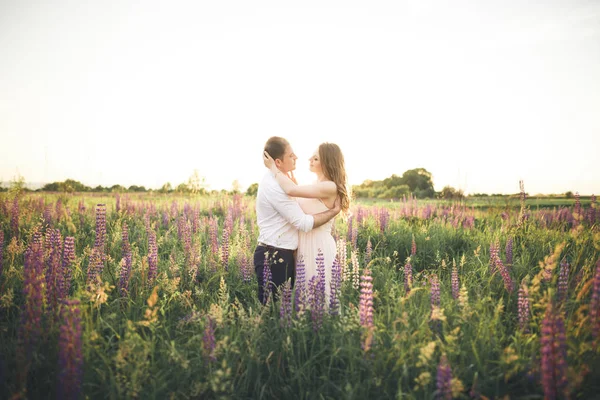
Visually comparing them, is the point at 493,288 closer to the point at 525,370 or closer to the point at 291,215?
the point at 525,370

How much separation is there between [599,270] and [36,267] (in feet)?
16.2

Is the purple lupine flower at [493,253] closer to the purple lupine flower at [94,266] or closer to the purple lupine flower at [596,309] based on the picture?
the purple lupine flower at [596,309]

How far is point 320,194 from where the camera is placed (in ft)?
15.7

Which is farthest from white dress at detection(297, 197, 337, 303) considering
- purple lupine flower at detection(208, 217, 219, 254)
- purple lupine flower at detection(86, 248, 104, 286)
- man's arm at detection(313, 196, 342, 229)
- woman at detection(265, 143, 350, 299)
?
purple lupine flower at detection(86, 248, 104, 286)

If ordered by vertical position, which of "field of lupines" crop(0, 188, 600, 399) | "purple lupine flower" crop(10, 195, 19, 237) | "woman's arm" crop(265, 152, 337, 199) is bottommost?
"field of lupines" crop(0, 188, 600, 399)

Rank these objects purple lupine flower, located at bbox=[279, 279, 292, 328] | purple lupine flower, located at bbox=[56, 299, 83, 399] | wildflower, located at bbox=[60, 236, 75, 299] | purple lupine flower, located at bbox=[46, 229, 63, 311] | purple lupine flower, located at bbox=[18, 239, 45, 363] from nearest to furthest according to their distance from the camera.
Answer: purple lupine flower, located at bbox=[56, 299, 83, 399] < purple lupine flower, located at bbox=[18, 239, 45, 363] < purple lupine flower, located at bbox=[279, 279, 292, 328] < purple lupine flower, located at bbox=[46, 229, 63, 311] < wildflower, located at bbox=[60, 236, 75, 299]

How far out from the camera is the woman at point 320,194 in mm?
4641

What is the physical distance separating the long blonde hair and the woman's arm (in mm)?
182

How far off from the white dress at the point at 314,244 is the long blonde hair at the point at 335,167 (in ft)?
1.11

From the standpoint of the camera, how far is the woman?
15.2 ft

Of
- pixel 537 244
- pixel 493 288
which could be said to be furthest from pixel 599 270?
pixel 537 244

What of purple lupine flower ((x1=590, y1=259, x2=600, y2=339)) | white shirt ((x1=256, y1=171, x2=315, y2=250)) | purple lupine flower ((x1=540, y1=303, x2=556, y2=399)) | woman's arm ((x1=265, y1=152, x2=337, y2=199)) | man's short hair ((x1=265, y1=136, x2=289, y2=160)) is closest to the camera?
purple lupine flower ((x1=540, y1=303, x2=556, y2=399))

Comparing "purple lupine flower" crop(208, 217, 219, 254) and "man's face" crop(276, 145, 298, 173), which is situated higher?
"man's face" crop(276, 145, 298, 173)

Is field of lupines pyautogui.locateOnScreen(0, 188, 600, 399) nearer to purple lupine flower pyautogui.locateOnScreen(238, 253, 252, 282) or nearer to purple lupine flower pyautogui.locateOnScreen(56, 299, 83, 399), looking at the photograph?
purple lupine flower pyautogui.locateOnScreen(56, 299, 83, 399)
